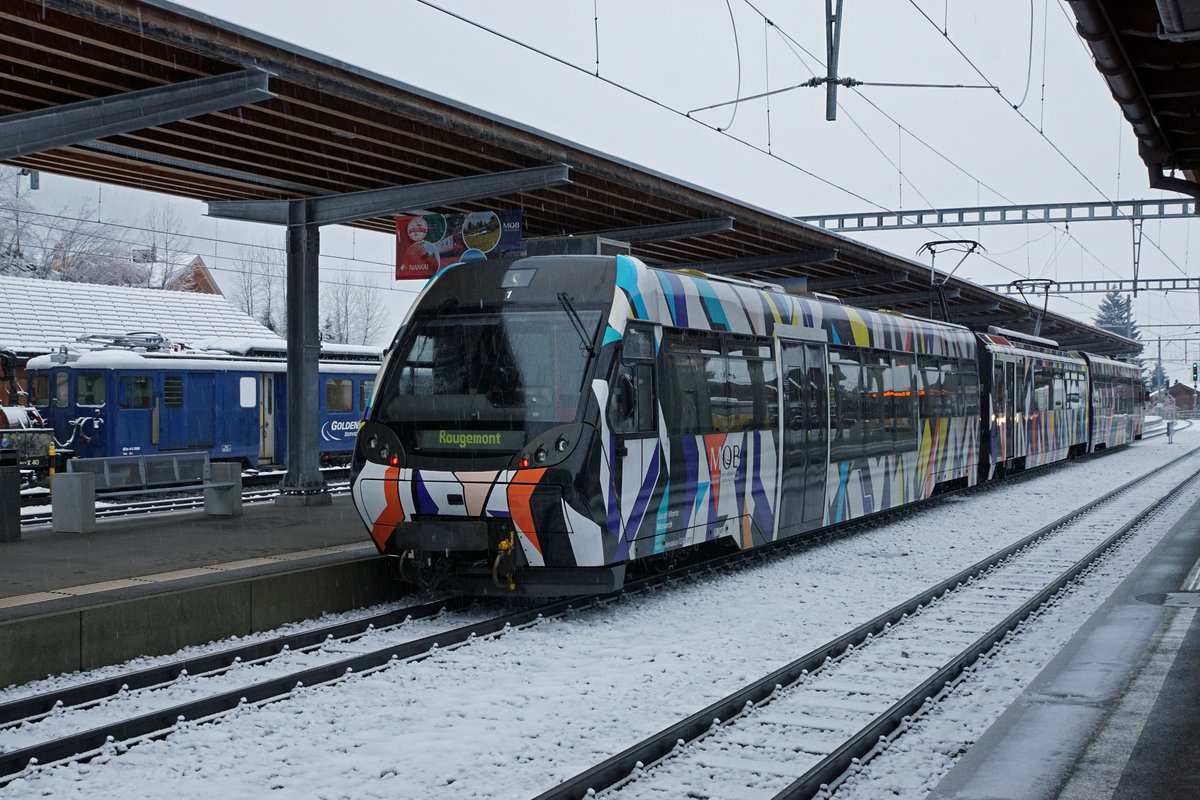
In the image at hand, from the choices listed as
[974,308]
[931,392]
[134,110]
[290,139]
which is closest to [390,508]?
[134,110]

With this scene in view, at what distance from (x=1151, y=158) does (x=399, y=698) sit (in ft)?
29.3

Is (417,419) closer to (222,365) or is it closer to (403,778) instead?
(403,778)

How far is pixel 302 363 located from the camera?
15719 mm

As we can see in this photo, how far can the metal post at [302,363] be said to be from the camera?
15625 millimetres

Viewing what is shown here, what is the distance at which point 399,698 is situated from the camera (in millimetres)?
7258

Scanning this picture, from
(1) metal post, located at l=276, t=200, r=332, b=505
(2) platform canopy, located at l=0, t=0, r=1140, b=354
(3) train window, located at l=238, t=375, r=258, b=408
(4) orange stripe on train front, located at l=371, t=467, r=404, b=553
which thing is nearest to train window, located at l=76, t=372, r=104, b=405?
(3) train window, located at l=238, t=375, r=258, b=408

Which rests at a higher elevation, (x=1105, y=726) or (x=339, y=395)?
(x=339, y=395)

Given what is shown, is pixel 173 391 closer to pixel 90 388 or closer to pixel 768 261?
pixel 90 388

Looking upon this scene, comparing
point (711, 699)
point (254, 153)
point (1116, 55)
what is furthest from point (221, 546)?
point (1116, 55)

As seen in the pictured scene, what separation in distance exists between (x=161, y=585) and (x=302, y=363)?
700 cm

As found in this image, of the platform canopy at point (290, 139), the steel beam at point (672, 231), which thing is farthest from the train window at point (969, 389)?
the steel beam at point (672, 231)

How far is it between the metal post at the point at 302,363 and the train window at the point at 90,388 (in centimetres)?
709

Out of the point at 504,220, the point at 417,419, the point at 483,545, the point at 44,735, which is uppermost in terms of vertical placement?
the point at 504,220

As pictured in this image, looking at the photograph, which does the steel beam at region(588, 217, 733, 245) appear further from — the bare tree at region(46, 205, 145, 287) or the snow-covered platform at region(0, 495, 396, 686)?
the bare tree at region(46, 205, 145, 287)
